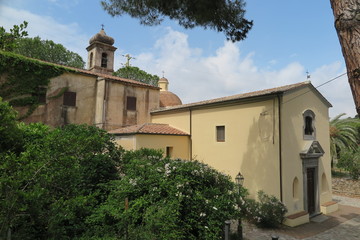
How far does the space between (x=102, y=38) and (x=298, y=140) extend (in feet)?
59.7

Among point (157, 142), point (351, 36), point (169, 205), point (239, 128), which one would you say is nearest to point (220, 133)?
point (239, 128)

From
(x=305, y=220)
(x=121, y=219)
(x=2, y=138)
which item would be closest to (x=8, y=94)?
(x=2, y=138)

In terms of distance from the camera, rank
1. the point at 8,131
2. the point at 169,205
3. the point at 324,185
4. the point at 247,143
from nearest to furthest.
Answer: the point at 169,205 → the point at 8,131 → the point at 247,143 → the point at 324,185

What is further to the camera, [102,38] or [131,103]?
[102,38]

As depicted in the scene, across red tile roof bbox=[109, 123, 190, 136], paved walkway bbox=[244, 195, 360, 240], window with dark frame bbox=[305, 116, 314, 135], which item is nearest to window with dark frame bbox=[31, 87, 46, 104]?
red tile roof bbox=[109, 123, 190, 136]

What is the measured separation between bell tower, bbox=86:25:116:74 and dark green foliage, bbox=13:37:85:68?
8033 mm

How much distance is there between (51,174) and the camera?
184 inches

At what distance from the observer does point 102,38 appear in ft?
65.9

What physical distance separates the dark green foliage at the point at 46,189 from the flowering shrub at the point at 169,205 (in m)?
0.81

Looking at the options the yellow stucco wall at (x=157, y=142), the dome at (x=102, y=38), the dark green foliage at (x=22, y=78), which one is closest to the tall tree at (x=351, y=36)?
the yellow stucco wall at (x=157, y=142)

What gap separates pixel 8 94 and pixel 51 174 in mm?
10088

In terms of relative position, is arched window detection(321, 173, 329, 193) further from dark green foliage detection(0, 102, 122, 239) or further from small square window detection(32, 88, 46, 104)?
small square window detection(32, 88, 46, 104)

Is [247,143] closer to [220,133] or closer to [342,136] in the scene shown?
[220,133]

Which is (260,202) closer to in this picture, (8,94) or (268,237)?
(268,237)
